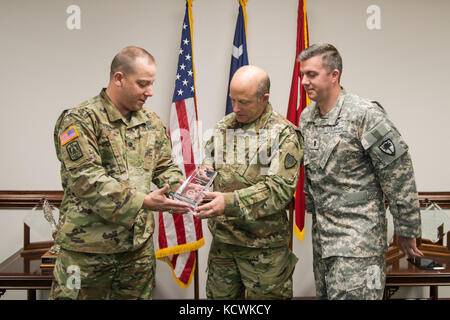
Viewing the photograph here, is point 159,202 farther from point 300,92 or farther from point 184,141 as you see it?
point 300,92

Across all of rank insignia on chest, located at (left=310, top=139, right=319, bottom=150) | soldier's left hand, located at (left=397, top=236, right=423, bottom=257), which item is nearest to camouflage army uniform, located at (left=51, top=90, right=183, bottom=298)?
rank insignia on chest, located at (left=310, top=139, right=319, bottom=150)

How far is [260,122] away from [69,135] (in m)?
0.91

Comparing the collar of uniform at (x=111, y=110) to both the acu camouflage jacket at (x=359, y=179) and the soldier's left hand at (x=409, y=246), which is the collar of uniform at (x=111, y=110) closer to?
the acu camouflage jacket at (x=359, y=179)

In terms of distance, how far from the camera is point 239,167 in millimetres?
2023

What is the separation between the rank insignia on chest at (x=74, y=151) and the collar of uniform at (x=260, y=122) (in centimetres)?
81

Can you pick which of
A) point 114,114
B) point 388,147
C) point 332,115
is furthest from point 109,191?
point 388,147

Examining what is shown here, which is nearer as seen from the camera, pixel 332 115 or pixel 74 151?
pixel 74 151

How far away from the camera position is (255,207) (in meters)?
1.92

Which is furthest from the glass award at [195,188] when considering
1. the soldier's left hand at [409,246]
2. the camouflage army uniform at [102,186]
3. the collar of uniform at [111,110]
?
the soldier's left hand at [409,246]

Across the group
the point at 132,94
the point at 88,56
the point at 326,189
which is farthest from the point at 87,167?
the point at 88,56

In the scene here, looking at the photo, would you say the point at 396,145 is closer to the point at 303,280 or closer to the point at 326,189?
the point at 326,189

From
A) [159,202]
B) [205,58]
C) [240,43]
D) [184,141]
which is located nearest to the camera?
[159,202]

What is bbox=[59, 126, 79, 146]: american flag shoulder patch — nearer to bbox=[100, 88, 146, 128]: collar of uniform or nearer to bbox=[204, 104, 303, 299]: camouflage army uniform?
bbox=[100, 88, 146, 128]: collar of uniform

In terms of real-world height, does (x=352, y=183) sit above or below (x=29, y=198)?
above
